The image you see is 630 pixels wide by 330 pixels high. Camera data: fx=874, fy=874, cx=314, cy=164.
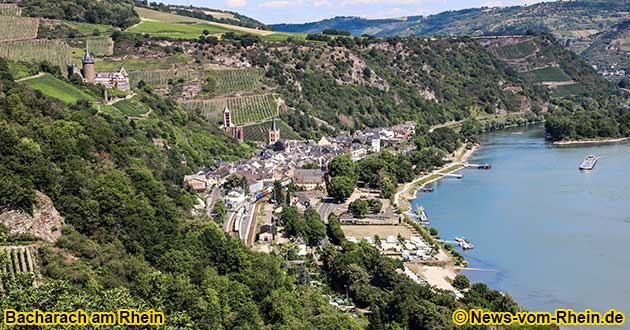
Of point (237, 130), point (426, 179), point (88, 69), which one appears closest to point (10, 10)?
point (88, 69)

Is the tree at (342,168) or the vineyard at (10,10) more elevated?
the vineyard at (10,10)

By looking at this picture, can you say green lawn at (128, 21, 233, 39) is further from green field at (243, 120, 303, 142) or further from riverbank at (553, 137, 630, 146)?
riverbank at (553, 137, 630, 146)

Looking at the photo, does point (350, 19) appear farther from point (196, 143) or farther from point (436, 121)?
point (196, 143)

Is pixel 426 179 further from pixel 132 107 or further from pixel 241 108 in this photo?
pixel 132 107

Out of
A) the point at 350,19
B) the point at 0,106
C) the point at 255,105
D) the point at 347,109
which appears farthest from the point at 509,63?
the point at 350,19

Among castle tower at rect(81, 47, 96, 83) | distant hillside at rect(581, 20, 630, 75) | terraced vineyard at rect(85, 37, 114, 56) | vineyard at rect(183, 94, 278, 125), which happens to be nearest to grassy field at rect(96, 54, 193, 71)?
terraced vineyard at rect(85, 37, 114, 56)

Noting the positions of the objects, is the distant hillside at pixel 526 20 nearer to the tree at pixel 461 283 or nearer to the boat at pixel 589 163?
the boat at pixel 589 163

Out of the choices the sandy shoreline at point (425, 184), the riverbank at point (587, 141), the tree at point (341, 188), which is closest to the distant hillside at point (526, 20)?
the riverbank at point (587, 141)
